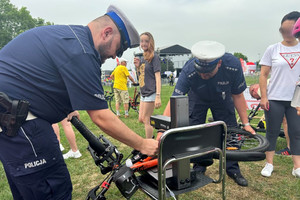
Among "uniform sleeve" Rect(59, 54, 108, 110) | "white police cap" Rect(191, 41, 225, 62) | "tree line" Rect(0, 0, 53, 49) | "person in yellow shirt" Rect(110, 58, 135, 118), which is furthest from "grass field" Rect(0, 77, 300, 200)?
"tree line" Rect(0, 0, 53, 49)

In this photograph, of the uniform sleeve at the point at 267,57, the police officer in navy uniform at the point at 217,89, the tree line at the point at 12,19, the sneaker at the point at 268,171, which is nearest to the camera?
the police officer in navy uniform at the point at 217,89

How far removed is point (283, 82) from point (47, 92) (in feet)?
9.57

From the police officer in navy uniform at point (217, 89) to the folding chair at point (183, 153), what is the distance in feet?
2.78

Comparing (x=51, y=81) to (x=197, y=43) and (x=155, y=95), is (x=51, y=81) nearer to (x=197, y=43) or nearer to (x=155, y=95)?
(x=197, y=43)

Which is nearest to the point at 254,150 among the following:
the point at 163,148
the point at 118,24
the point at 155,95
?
the point at 163,148

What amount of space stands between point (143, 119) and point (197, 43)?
221 centimetres

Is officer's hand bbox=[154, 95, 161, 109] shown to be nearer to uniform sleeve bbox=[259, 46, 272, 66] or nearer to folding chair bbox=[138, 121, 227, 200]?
uniform sleeve bbox=[259, 46, 272, 66]

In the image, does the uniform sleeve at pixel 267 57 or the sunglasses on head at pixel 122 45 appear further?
the uniform sleeve at pixel 267 57

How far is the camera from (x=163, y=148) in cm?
132

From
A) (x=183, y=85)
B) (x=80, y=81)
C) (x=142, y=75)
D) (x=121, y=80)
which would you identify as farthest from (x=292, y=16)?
(x=121, y=80)

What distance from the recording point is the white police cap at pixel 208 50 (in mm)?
2125

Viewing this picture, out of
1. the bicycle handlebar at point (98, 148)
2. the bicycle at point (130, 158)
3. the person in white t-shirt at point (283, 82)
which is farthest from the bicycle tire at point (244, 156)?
the person in white t-shirt at point (283, 82)

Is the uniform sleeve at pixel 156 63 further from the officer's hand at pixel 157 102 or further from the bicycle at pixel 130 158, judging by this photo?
the bicycle at pixel 130 158

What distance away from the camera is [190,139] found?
1395 mm
